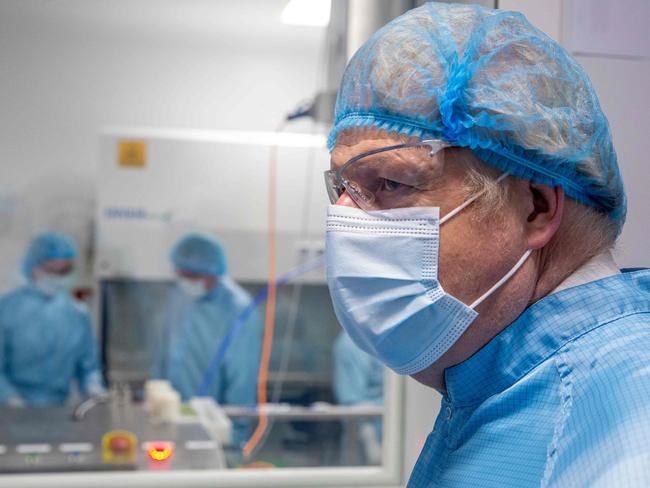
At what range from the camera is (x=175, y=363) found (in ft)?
10.8

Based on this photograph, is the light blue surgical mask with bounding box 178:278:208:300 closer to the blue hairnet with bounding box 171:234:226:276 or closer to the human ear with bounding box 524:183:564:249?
the blue hairnet with bounding box 171:234:226:276

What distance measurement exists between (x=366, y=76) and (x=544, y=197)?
0.18 meters

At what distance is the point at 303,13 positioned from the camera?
3.04 m

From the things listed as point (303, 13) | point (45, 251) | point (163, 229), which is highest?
point (303, 13)

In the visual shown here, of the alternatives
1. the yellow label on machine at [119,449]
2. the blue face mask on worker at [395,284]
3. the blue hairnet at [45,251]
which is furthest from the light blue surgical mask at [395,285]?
the blue hairnet at [45,251]

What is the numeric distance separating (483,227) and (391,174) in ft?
0.28

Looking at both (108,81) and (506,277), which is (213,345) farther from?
(506,277)

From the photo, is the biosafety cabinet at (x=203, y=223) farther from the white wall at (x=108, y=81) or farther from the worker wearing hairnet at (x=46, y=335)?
the white wall at (x=108, y=81)

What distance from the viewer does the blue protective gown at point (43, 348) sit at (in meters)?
3.24

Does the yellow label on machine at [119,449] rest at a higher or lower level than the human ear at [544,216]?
lower

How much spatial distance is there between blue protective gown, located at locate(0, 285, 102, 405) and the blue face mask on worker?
2850 millimetres

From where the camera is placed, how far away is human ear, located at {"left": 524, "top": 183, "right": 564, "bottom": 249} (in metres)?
0.63

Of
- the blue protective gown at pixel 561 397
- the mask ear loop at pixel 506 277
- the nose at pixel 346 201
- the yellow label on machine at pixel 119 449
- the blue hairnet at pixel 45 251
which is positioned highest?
the nose at pixel 346 201

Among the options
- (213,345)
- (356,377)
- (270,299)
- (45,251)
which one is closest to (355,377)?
(356,377)
